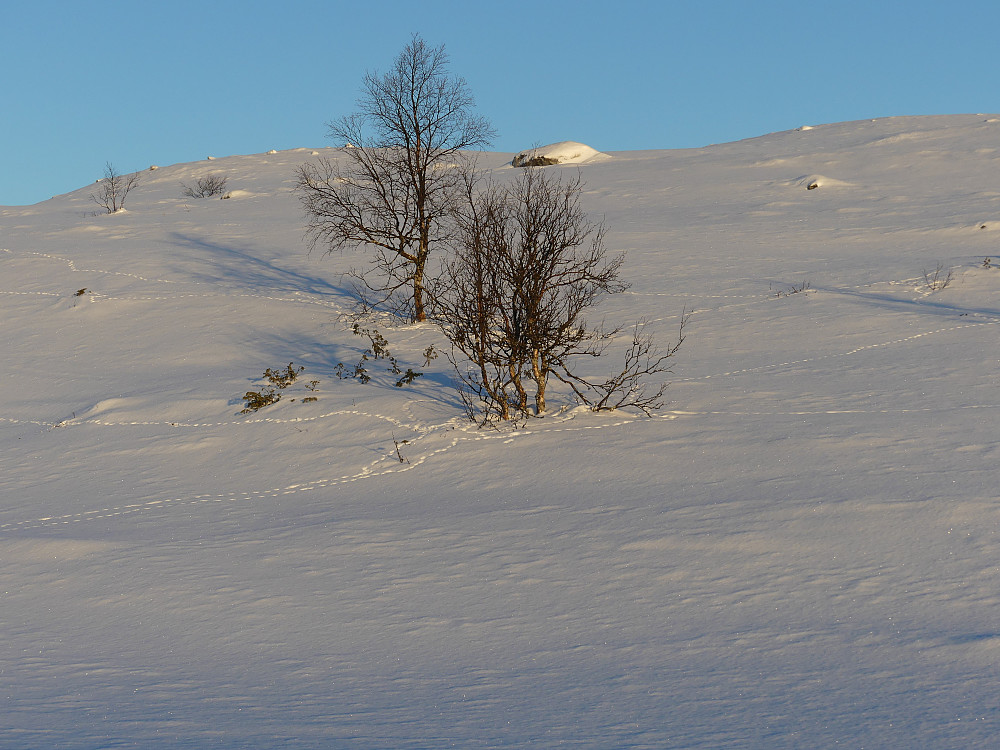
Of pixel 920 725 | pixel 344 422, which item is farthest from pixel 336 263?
pixel 920 725

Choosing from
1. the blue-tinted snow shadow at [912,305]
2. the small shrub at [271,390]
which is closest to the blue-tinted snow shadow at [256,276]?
the small shrub at [271,390]

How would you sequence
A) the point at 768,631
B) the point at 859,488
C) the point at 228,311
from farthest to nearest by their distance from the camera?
the point at 228,311 → the point at 859,488 → the point at 768,631

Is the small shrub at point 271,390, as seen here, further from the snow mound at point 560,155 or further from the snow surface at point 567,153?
the snow surface at point 567,153

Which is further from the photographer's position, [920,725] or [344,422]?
[344,422]

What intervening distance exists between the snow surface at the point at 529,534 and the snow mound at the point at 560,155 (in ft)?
60.0

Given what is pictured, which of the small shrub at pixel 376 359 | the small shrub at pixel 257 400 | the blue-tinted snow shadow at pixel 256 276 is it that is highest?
the blue-tinted snow shadow at pixel 256 276

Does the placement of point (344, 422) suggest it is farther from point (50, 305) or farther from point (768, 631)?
point (50, 305)

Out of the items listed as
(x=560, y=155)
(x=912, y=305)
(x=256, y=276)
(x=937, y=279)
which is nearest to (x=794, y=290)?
(x=912, y=305)

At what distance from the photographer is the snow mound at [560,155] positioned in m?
35.0

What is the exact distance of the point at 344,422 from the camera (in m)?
11.1

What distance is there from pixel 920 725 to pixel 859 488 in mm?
3561

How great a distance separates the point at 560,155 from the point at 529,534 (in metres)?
32.2

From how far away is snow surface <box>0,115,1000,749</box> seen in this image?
3838 millimetres

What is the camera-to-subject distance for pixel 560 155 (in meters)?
36.8
